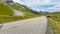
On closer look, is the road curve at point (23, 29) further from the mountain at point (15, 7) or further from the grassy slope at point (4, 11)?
the grassy slope at point (4, 11)

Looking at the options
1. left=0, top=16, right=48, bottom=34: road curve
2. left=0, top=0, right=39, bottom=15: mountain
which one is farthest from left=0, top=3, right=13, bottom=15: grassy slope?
left=0, top=16, right=48, bottom=34: road curve

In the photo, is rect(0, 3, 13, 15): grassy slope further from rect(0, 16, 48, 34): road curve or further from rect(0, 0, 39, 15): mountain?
rect(0, 16, 48, 34): road curve

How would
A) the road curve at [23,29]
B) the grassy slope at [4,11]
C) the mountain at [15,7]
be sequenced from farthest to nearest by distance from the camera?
the grassy slope at [4,11] < the mountain at [15,7] < the road curve at [23,29]

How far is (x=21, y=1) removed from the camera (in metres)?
23.8

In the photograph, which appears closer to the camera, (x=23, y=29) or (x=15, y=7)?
(x=23, y=29)

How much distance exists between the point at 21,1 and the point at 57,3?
4.94 meters

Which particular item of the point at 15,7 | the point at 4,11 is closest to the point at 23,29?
the point at 15,7

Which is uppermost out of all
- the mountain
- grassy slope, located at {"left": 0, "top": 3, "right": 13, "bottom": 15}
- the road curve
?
the road curve

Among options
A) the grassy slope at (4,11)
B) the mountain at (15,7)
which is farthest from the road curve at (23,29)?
the grassy slope at (4,11)

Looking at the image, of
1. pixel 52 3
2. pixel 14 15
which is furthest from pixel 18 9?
pixel 52 3

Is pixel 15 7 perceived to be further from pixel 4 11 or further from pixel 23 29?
pixel 23 29

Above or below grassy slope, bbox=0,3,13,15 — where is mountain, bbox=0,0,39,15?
above

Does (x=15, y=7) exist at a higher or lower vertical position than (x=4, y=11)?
higher

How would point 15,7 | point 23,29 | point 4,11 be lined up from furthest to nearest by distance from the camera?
point 4,11, point 15,7, point 23,29
